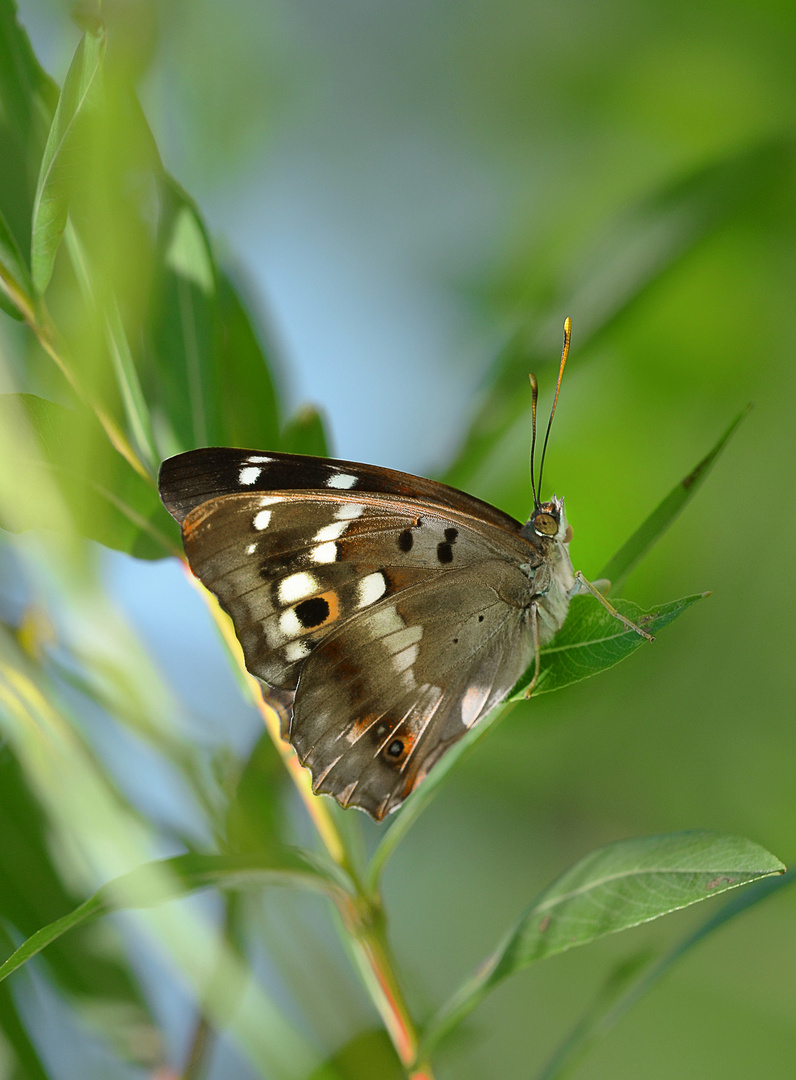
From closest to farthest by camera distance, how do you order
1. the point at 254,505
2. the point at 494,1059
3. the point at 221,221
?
the point at 254,505
the point at 221,221
the point at 494,1059

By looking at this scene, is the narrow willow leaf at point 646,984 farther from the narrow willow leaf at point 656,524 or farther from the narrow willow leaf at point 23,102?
the narrow willow leaf at point 23,102

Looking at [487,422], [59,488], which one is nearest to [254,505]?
[59,488]

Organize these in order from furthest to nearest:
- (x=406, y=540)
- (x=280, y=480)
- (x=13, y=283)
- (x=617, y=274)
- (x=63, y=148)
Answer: (x=617, y=274)
(x=406, y=540)
(x=280, y=480)
(x=13, y=283)
(x=63, y=148)

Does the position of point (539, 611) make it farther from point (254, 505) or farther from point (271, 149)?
point (271, 149)

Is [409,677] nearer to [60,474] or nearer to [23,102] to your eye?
[60,474]

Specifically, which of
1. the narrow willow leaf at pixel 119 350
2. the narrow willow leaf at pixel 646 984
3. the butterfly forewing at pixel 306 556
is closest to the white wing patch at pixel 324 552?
the butterfly forewing at pixel 306 556

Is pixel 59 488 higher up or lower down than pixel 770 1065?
higher up

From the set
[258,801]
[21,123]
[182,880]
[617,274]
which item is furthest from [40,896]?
[617,274]
